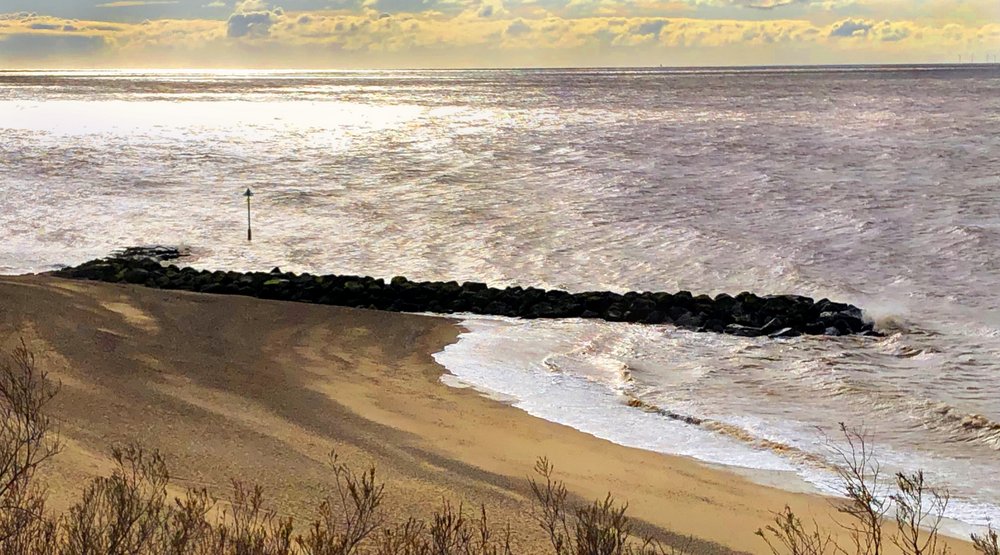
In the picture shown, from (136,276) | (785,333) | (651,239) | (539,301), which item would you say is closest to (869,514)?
(785,333)

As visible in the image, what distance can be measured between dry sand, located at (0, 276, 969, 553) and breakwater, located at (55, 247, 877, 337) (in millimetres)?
2494

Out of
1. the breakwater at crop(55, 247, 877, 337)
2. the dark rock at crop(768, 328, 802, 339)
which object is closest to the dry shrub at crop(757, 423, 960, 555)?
the dark rock at crop(768, 328, 802, 339)

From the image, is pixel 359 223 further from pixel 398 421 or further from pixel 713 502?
pixel 713 502

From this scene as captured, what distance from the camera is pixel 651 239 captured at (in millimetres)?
25125

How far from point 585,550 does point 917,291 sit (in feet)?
53.3

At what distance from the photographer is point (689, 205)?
3116cm

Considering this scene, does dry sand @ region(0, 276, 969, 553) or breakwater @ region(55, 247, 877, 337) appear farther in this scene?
breakwater @ region(55, 247, 877, 337)

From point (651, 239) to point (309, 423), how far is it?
16082mm

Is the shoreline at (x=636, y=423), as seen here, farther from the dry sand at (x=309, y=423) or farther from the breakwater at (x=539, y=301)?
the breakwater at (x=539, y=301)

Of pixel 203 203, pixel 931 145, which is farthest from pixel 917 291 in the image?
pixel 931 145

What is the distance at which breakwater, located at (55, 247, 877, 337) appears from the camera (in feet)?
53.7

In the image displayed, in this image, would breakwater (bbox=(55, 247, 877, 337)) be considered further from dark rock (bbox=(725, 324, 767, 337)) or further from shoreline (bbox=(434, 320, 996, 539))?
shoreline (bbox=(434, 320, 996, 539))

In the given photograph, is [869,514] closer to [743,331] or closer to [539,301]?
[743,331]

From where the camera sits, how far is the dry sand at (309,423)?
325 inches
